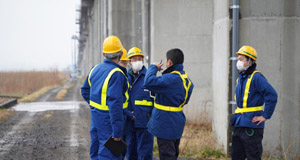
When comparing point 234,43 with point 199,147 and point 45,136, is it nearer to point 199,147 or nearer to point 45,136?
point 199,147

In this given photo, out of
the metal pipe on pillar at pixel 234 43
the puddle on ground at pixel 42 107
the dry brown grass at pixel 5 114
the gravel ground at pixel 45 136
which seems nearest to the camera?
the metal pipe on pillar at pixel 234 43

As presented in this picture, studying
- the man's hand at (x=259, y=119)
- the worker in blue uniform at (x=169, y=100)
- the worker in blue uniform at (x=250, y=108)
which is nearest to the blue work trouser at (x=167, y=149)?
the worker in blue uniform at (x=169, y=100)

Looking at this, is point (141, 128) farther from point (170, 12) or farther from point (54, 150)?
point (170, 12)

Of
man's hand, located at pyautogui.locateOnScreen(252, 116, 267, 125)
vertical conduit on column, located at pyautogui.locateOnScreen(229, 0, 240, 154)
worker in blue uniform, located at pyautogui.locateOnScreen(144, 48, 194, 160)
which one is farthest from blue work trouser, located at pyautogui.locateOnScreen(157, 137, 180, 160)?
vertical conduit on column, located at pyautogui.locateOnScreen(229, 0, 240, 154)

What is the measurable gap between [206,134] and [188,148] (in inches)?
77.6

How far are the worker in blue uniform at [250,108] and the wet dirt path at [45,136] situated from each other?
10.9ft

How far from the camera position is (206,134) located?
9.26m

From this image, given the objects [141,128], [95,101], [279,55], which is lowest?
[141,128]

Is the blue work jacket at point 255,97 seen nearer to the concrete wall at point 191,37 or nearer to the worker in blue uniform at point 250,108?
the worker in blue uniform at point 250,108

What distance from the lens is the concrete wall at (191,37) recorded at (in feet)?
37.6

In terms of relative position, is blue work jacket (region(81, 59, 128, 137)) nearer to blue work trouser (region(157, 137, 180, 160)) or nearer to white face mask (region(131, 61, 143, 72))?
blue work trouser (region(157, 137, 180, 160))

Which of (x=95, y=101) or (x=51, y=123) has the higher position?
(x=95, y=101)

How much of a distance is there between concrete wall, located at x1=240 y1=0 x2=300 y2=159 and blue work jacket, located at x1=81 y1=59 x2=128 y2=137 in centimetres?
321

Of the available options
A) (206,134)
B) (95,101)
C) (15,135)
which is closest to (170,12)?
(206,134)
